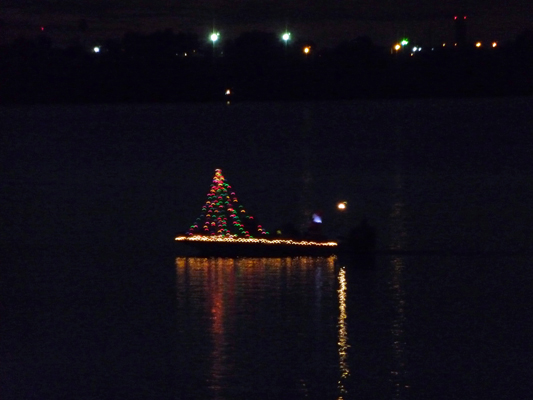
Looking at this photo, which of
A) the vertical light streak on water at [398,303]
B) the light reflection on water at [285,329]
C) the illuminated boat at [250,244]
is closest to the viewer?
the light reflection on water at [285,329]

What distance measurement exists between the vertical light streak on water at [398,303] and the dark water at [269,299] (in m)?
0.03

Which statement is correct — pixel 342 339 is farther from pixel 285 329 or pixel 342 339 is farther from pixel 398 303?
pixel 398 303

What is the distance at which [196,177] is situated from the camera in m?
39.4

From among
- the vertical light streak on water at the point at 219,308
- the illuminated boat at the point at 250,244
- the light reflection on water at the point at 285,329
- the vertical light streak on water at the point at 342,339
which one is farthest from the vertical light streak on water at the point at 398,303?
the vertical light streak on water at the point at 219,308

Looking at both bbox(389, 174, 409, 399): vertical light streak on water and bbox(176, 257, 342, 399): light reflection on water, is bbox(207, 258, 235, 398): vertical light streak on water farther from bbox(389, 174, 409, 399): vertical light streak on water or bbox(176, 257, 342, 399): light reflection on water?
bbox(389, 174, 409, 399): vertical light streak on water

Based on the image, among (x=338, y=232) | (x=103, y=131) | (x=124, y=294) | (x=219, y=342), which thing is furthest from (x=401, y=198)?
(x=103, y=131)

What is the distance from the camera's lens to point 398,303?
570 inches

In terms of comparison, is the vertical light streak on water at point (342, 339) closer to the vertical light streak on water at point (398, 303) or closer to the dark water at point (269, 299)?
the dark water at point (269, 299)

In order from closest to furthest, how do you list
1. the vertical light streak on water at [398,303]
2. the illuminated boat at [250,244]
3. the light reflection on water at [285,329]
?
the light reflection on water at [285,329]
the vertical light streak on water at [398,303]
the illuminated boat at [250,244]

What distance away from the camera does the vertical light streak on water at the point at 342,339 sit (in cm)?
1052

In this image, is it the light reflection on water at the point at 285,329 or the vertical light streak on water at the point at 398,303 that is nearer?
the light reflection on water at the point at 285,329

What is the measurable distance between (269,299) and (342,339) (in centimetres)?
237

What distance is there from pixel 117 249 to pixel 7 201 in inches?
450

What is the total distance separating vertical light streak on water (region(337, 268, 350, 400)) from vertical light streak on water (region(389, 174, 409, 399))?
1.70ft
